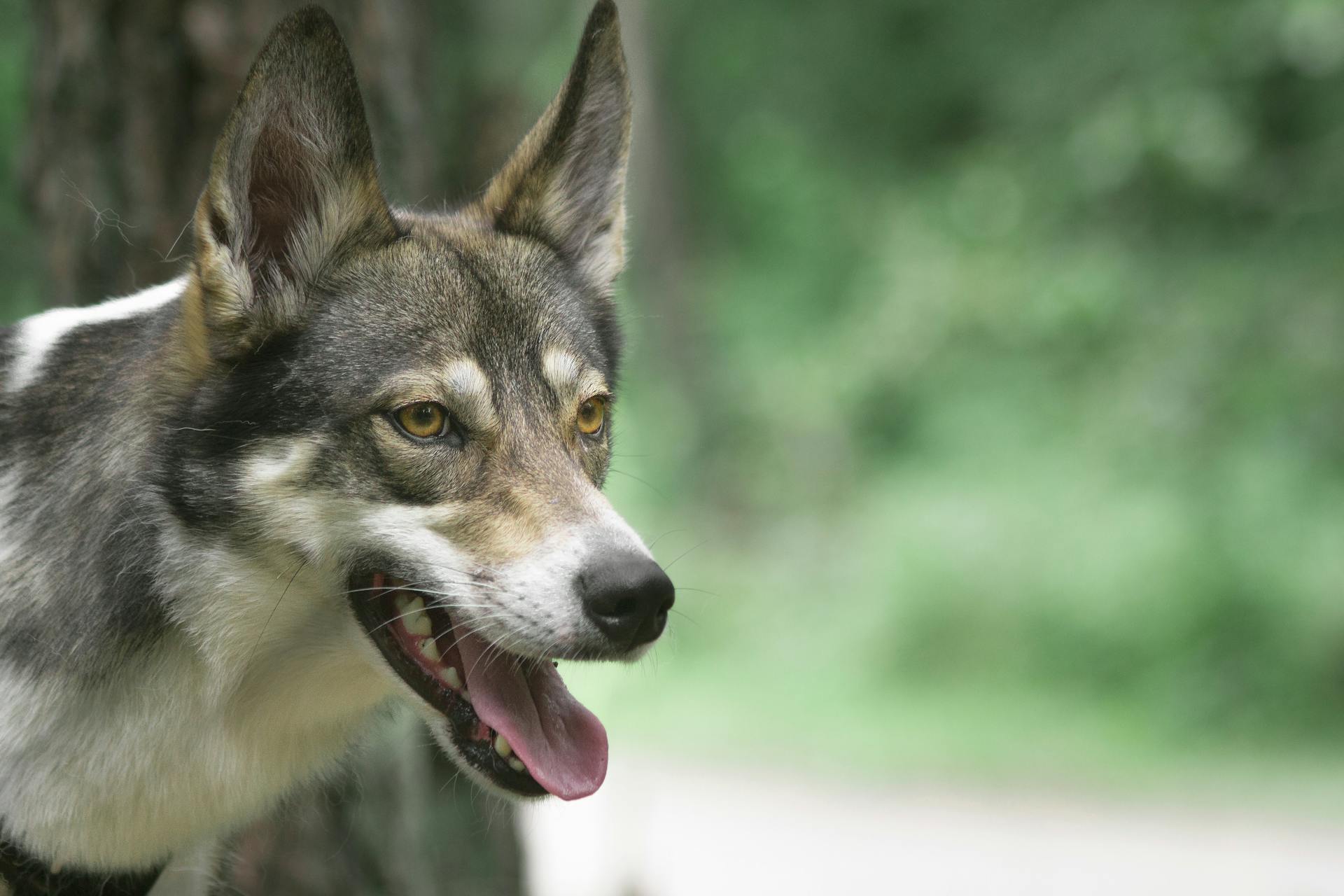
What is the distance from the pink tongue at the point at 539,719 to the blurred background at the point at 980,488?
130 centimetres

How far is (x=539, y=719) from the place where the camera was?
9.23 feet

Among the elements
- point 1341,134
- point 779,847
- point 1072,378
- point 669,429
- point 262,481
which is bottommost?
point 779,847

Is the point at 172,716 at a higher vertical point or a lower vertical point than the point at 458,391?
lower

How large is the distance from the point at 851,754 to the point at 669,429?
7.10 meters

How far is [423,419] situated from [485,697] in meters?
0.60

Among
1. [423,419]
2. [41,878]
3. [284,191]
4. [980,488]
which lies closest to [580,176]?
[284,191]

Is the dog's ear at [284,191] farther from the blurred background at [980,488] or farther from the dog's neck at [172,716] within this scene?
the blurred background at [980,488]

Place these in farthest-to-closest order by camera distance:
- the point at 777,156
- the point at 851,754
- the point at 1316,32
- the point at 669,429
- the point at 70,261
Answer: the point at 777,156 < the point at 669,429 < the point at 851,754 < the point at 1316,32 < the point at 70,261

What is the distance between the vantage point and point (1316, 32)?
26.3ft

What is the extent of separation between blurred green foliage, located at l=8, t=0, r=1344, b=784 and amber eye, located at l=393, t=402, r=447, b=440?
3500 mm

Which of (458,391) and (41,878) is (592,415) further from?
(41,878)

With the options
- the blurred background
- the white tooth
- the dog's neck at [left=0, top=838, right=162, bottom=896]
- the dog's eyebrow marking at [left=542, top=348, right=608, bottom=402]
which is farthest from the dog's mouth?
the blurred background

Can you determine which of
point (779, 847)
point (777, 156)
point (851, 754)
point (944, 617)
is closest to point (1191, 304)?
point (944, 617)

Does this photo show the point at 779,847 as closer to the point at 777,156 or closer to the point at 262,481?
the point at 262,481
